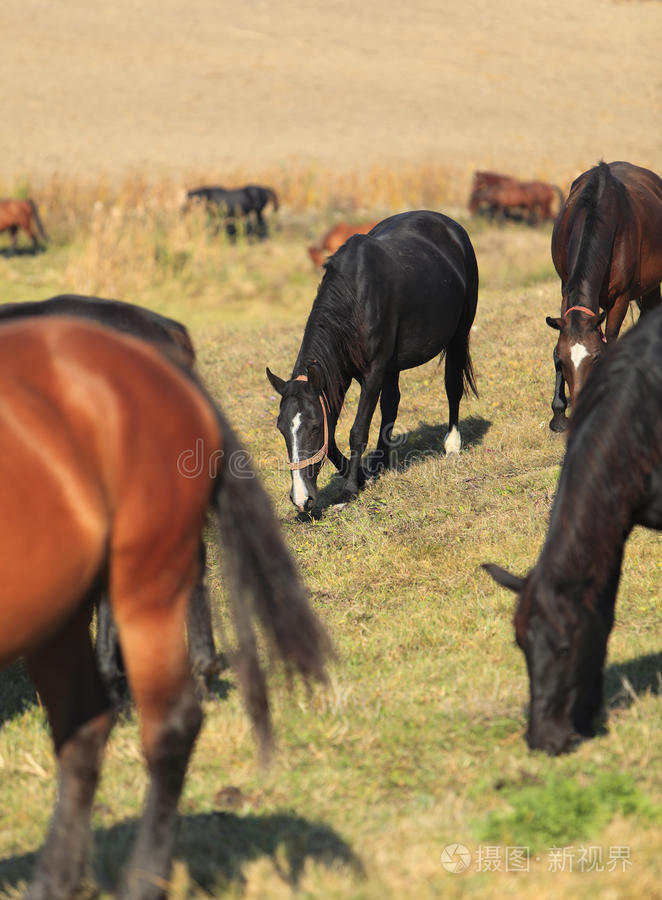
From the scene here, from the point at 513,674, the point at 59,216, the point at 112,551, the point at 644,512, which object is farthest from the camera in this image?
the point at 59,216

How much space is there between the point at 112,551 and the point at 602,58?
56721 mm

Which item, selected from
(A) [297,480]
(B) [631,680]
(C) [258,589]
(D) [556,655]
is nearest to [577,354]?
(A) [297,480]

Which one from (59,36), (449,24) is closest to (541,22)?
(449,24)

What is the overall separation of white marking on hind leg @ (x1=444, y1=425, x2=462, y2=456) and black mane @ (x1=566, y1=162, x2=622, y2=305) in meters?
1.65

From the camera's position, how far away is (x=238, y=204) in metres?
20.5

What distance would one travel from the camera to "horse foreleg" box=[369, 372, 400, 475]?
825 centimetres

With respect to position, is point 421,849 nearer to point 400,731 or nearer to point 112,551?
point 400,731

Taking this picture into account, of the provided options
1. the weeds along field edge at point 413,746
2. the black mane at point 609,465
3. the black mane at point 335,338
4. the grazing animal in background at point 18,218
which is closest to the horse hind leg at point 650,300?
the weeds along field edge at point 413,746

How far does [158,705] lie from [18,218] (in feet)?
60.1

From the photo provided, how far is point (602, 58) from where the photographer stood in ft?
172

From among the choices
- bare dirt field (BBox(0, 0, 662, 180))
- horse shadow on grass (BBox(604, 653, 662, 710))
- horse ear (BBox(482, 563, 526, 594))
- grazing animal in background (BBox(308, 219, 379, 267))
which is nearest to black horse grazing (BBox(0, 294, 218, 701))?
horse ear (BBox(482, 563, 526, 594))

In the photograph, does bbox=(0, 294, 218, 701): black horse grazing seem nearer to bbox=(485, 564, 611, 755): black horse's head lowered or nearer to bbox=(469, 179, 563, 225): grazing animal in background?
bbox=(485, 564, 611, 755): black horse's head lowered

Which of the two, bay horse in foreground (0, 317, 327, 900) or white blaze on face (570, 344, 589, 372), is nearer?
bay horse in foreground (0, 317, 327, 900)

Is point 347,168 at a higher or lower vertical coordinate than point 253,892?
lower
